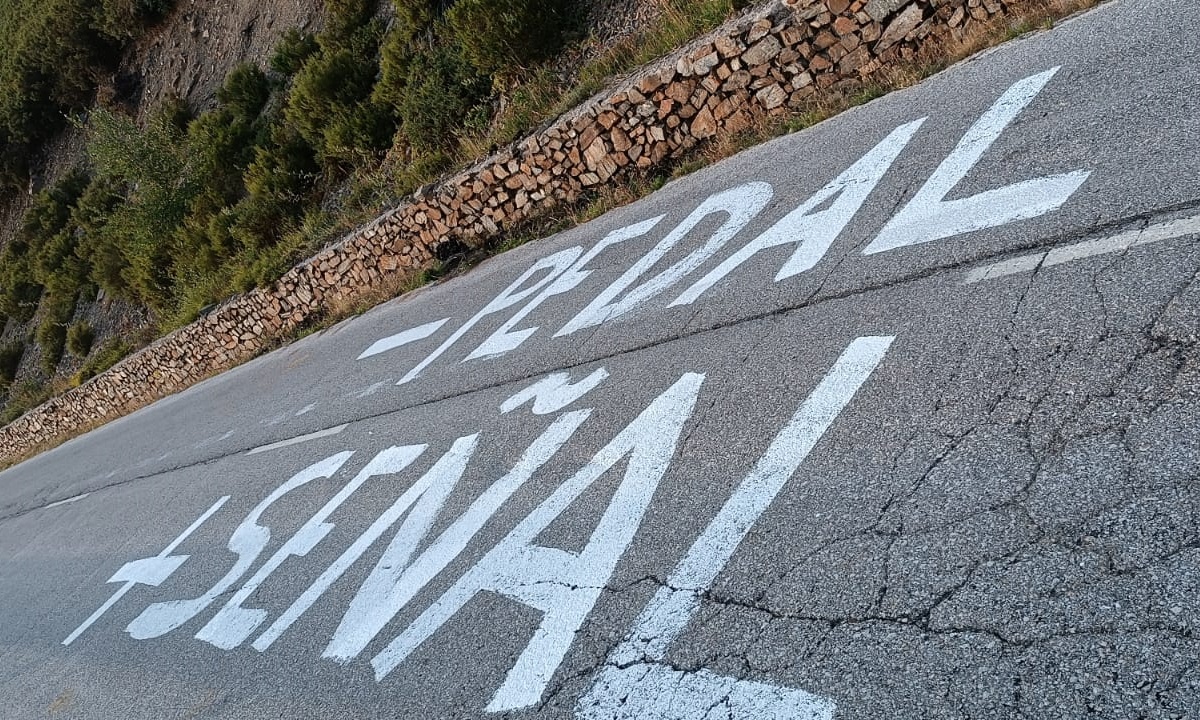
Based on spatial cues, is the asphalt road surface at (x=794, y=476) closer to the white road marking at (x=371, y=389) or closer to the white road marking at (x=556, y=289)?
the white road marking at (x=556, y=289)

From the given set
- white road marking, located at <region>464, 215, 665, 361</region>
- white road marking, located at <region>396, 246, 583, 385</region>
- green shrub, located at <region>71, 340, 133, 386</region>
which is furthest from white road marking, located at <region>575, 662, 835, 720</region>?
green shrub, located at <region>71, 340, 133, 386</region>

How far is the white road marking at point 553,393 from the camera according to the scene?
6285mm

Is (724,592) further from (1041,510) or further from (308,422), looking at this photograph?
(308,422)

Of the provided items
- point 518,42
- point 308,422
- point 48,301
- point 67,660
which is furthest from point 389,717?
point 48,301

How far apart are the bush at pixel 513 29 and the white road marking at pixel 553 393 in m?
7.40

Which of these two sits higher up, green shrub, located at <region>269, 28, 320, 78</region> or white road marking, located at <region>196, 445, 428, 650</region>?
green shrub, located at <region>269, 28, 320, 78</region>

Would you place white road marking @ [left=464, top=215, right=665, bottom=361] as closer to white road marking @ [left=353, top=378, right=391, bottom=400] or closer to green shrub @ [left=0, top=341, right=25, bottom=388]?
white road marking @ [left=353, top=378, right=391, bottom=400]

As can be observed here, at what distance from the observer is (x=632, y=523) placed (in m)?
4.43

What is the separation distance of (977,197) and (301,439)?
7.42m

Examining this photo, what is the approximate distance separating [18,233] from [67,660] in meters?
37.0

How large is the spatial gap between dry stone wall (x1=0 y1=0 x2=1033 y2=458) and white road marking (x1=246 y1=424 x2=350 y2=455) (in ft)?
13.7

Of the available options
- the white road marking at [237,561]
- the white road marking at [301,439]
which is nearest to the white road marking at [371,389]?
the white road marking at [301,439]

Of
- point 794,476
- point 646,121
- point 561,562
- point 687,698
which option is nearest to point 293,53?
point 646,121

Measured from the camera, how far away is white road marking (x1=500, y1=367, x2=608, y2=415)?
6285 millimetres
